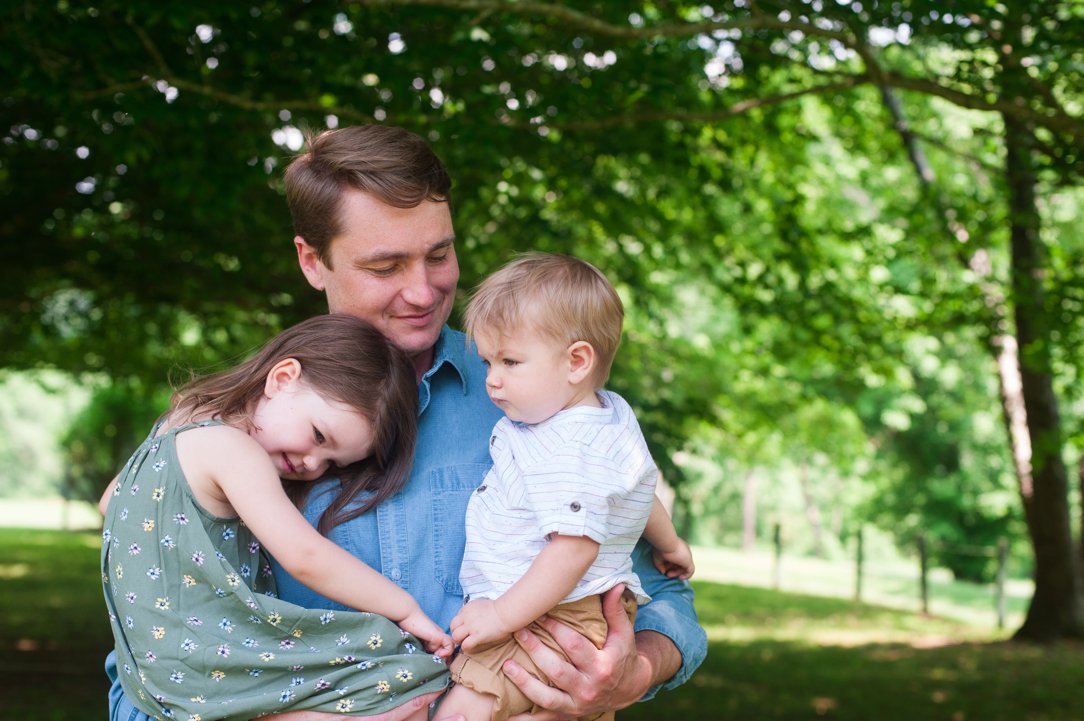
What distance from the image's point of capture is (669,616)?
2.59m

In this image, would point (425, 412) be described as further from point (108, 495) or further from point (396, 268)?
point (108, 495)

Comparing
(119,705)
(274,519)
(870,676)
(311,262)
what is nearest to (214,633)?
(274,519)

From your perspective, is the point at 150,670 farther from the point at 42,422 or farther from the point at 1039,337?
the point at 42,422

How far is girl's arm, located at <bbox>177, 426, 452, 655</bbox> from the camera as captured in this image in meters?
2.11

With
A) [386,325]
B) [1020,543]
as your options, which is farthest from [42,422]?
[386,325]

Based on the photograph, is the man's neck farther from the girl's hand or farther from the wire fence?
the wire fence

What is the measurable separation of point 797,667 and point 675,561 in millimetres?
9757

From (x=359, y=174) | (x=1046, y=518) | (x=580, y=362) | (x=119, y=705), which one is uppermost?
(x=359, y=174)

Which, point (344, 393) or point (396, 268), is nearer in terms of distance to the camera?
point (344, 393)

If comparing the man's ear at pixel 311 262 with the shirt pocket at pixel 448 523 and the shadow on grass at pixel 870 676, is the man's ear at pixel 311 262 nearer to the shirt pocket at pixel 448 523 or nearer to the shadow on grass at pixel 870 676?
the shirt pocket at pixel 448 523

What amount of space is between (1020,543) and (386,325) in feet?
95.2

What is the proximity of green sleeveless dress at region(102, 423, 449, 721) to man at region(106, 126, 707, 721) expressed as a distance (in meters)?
0.16

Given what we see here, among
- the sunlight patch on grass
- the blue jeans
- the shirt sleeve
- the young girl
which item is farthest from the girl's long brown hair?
the sunlight patch on grass

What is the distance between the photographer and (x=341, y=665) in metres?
2.14
